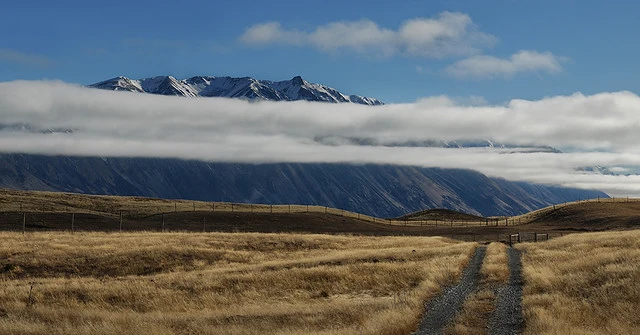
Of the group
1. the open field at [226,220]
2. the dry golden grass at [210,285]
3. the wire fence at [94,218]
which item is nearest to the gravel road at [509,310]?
the dry golden grass at [210,285]

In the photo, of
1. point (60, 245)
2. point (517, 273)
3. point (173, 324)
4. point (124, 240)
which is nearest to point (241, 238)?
point (124, 240)

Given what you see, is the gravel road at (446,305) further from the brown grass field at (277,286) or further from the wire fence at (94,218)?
the wire fence at (94,218)

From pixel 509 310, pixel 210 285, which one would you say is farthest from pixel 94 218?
pixel 509 310

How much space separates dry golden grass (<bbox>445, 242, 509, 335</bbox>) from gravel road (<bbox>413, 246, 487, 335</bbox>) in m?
0.34

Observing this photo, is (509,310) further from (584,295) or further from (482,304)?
(584,295)

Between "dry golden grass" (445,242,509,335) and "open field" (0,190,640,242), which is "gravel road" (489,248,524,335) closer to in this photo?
"dry golden grass" (445,242,509,335)

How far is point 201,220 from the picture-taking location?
115m

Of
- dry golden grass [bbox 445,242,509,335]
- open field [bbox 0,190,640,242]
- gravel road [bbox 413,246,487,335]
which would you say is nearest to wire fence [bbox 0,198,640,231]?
open field [bbox 0,190,640,242]

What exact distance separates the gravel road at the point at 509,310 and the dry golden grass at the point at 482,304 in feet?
0.93

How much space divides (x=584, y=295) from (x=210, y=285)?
22.3 m

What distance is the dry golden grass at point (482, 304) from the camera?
2184 cm

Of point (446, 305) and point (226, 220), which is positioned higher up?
point (226, 220)

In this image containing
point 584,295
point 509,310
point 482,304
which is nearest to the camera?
point 509,310

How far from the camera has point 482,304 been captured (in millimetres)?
27172
